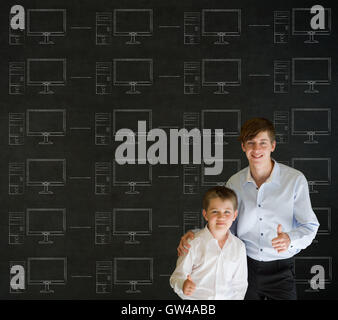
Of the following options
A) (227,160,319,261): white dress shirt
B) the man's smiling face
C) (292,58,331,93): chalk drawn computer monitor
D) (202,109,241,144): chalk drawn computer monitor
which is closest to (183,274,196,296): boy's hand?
(227,160,319,261): white dress shirt

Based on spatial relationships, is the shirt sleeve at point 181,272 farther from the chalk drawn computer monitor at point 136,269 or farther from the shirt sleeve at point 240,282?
the chalk drawn computer monitor at point 136,269

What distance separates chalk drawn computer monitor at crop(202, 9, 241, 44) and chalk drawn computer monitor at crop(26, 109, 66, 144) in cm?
136

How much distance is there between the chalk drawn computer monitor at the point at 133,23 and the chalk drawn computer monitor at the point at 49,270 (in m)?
1.90

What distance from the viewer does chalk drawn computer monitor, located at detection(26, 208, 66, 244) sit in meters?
3.46

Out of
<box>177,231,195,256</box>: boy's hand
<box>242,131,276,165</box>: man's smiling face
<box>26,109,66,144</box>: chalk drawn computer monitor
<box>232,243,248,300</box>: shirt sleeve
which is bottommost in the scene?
<box>232,243,248,300</box>: shirt sleeve

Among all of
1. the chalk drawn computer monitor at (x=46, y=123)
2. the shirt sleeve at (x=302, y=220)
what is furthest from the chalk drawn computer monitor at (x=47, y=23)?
the shirt sleeve at (x=302, y=220)

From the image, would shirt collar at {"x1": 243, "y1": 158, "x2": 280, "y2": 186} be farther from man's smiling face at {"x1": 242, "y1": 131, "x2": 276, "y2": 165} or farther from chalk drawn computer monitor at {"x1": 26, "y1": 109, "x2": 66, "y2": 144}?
chalk drawn computer monitor at {"x1": 26, "y1": 109, "x2": 66, "y2": 144}

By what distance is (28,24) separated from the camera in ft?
11.4

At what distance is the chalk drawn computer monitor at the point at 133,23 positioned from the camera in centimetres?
344

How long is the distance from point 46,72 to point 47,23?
0.40m

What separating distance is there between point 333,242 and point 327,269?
0.23 meters

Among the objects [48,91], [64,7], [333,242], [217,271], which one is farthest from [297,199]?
[64,7]

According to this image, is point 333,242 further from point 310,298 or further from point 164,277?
point 164,277

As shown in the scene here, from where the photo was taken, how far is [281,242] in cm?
201
